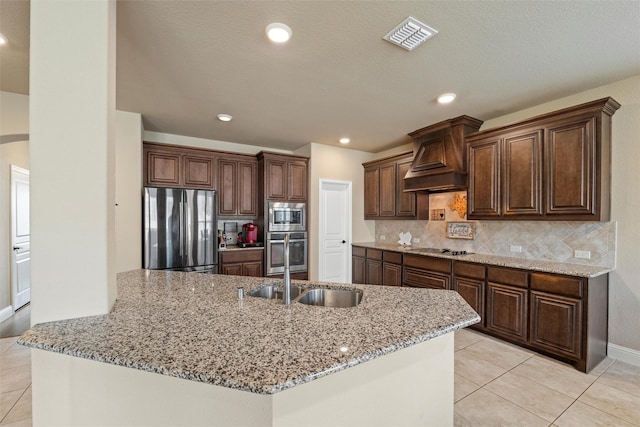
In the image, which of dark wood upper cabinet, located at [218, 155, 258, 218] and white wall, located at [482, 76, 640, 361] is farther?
dark wood upper cabinet, located at [218, 155, 258, 218]

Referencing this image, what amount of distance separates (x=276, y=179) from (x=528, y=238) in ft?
11.7

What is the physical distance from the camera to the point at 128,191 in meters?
3.41

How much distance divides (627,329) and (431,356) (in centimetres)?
262

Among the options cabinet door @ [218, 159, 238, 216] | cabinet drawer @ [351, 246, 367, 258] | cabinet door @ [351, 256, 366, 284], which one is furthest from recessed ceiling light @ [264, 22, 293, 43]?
cabinet door @ [351, 256, 366, 284]

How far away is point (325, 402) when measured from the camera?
1083 millimetres

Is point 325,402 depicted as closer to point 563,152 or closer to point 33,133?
point 33,133

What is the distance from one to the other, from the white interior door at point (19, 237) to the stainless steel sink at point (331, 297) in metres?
4.49

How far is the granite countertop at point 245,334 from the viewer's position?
86cm

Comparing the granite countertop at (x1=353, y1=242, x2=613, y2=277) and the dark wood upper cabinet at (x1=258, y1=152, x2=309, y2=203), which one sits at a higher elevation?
the dark wood upper cabinet at (x1=258, y1=152, x2=309, y2=203)

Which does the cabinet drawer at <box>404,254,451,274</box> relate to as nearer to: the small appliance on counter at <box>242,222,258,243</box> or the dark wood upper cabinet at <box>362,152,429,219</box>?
the dark wood upper cabinet at <box>362,152,429,219</box>

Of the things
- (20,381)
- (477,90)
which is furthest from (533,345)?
(20,381)

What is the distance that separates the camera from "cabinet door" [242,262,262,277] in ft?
14.3

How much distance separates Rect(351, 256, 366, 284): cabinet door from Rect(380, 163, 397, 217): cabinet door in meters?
0.93

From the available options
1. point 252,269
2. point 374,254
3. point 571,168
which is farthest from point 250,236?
point 571,168
